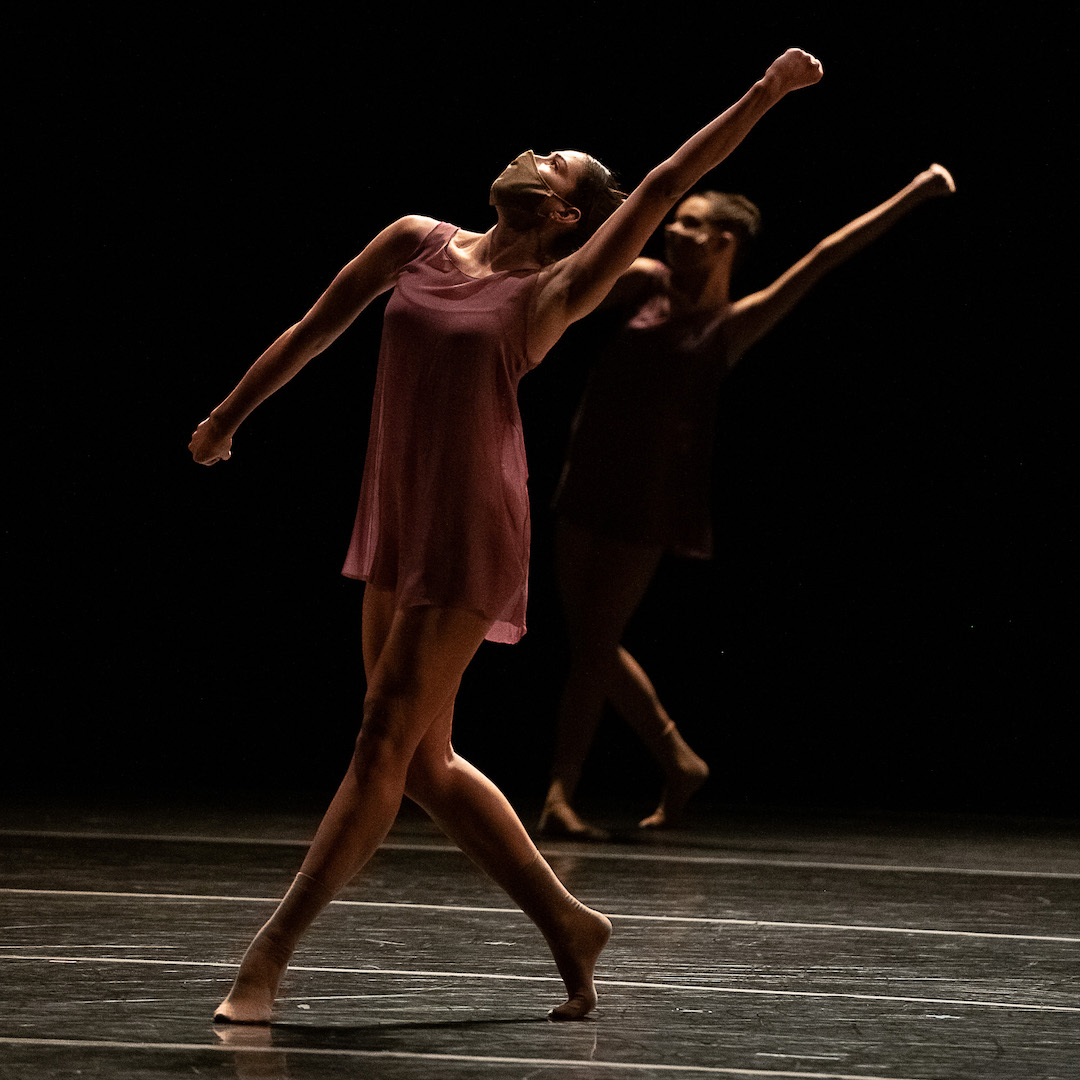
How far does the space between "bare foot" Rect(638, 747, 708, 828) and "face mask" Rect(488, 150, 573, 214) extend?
247 centimetres

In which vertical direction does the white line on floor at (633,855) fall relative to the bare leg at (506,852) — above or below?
below

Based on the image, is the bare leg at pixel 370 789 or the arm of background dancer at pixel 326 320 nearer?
the bare leg at pixel 370 789

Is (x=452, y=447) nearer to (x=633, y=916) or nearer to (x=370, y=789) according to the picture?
(x=370, y=789)

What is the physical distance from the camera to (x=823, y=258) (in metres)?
3.34

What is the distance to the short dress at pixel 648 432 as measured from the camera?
15.2 feet

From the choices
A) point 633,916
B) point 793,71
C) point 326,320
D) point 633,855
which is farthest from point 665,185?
point 633,855

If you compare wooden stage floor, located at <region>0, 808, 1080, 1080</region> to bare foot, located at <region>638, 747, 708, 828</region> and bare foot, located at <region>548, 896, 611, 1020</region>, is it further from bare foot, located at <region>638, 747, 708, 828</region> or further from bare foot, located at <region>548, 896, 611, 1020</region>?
bare foot, located at <region>638, 747, 708, 828</region>

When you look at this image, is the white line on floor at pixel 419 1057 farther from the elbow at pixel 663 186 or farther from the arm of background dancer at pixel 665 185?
the elbow at pixel 663 186

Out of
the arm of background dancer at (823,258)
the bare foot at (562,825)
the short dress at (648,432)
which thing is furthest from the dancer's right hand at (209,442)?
the short dress at (648,432)

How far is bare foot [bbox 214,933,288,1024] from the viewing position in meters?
2.30

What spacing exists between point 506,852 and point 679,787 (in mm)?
2335

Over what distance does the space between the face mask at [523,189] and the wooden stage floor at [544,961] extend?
39.5 inches

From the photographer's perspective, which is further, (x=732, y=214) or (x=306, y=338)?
(x=732, y=214)

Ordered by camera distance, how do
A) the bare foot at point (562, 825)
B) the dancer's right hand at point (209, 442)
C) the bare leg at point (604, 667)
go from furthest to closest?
the bare leg at point (604, 667), the bare foot at point (562, 825), the dancer's right hand at point (209, 442)
